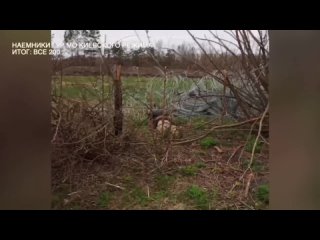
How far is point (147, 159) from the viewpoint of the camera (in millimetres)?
5863

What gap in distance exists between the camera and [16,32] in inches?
225

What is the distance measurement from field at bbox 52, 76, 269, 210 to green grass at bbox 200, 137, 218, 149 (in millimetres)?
11

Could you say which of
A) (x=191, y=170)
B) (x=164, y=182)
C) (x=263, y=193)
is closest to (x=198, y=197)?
(x=191, y=170)

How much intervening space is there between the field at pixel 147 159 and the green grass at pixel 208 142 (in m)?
0.01

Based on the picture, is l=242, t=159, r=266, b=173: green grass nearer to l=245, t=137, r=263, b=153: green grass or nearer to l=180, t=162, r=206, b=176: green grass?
l=245, t=137, r=263, b=153: green grass

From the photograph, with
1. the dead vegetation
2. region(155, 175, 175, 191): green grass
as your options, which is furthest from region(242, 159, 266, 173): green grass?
region(155, 175, 175, 191): green grass

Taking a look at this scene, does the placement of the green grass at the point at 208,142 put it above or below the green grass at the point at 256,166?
above

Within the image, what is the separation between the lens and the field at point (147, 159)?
5805 millimetres

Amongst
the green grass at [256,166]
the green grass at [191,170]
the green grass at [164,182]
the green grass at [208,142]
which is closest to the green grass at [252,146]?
the green grass at [256,166]

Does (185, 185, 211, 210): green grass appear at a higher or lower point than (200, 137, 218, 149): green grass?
lower

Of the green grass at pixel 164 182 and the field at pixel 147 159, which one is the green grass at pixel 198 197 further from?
the green grass at pixel 164 182

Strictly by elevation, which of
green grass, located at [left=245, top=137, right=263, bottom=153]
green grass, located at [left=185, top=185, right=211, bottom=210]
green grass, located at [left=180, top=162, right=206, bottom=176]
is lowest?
green grass, located at [left=185, top=185, right=211, bottom=210]

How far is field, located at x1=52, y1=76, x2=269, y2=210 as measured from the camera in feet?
19.0
